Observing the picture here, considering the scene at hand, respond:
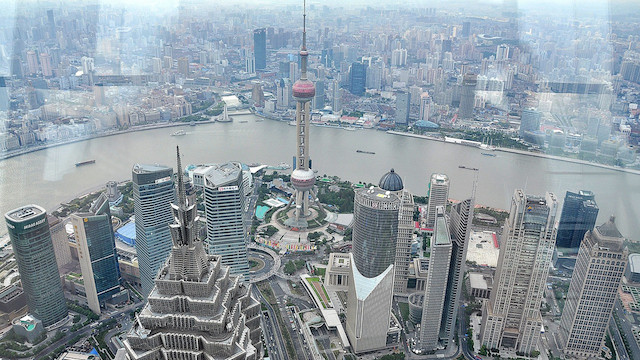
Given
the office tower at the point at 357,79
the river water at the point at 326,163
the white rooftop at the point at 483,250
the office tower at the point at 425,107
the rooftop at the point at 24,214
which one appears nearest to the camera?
the rooftop at the point at 24,214

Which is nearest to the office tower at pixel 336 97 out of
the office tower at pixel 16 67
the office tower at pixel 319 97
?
the office tower at pixel 319 97

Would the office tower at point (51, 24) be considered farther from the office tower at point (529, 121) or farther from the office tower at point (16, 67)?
the office tower at point (529, 121)

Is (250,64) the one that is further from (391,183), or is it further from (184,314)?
(184,314)

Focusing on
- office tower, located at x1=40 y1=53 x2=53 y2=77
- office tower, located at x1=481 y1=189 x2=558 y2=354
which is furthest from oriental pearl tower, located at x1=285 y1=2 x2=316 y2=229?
office tower, located at x1=40 y1=53 x2=53 y2=77

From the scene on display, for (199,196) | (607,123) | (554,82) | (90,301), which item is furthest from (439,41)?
(90,301)

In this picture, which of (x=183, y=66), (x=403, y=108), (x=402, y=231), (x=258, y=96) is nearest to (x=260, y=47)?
(x=258, y=96)

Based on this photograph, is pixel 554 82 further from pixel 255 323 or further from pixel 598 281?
pixel 255 323
